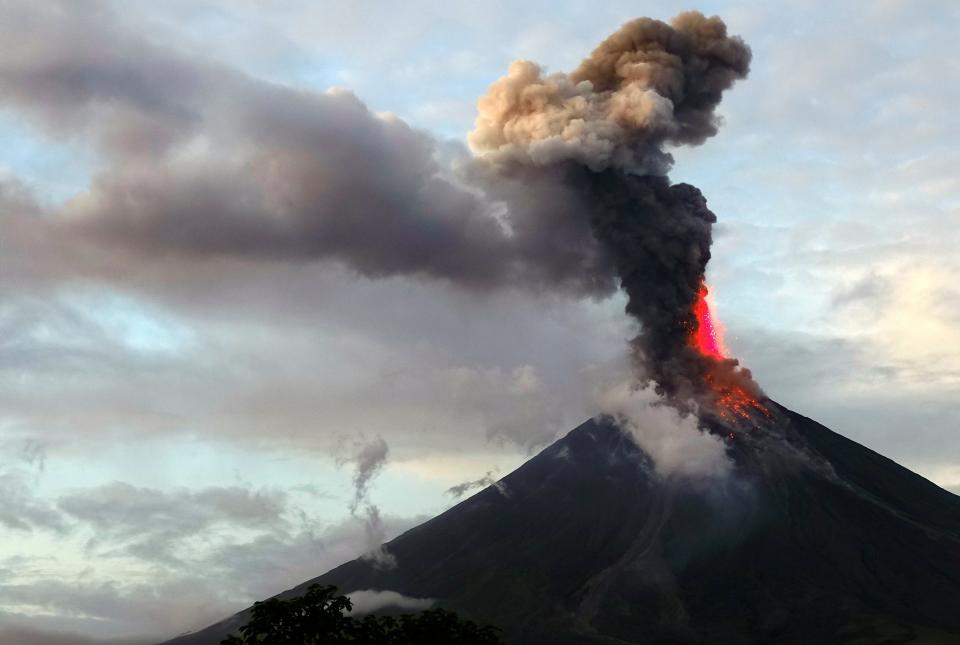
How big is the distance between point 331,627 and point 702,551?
124 m

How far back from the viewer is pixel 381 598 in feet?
542

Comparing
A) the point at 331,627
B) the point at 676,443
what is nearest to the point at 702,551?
the point at 676,443

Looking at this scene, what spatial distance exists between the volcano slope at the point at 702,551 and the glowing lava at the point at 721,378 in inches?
131

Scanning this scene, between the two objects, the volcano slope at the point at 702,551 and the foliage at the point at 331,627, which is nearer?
the foliage at the point at 331,627

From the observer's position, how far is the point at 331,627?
134 feet

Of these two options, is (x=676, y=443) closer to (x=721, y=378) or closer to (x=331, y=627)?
(x=721, y=378)

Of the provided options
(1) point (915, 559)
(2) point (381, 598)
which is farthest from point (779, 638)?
(2) point (381, 598)

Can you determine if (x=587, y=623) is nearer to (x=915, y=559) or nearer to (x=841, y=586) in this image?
(x=841, y=586)

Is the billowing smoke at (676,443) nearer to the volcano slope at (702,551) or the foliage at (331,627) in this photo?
the volcano slope at (702,551)

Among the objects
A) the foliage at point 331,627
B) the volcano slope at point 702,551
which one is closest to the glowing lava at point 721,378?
the volcano slope at point 702,551

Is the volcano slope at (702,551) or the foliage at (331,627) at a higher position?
the volcano slope at (702,551)

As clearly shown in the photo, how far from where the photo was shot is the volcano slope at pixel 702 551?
472ft

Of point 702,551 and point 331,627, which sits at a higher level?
point 702,551

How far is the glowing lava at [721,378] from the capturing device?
146125 mm
